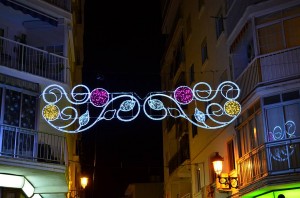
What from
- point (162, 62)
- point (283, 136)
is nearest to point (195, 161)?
point (283, 136)

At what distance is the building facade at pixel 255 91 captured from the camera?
1762 cm

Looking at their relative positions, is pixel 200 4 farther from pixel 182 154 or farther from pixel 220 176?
pixel 220 176

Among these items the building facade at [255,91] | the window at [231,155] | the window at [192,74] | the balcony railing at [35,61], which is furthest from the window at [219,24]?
the balcony railing at [35,61]

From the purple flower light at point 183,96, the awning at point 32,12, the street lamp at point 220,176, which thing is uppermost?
the awning at point 32,12

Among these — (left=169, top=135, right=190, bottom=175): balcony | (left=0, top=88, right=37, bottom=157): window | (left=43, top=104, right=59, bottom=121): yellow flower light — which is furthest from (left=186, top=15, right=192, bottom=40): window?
(left=43, top=104, right=59, bottom=121): yellow flower light

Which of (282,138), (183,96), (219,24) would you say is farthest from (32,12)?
(282,138)

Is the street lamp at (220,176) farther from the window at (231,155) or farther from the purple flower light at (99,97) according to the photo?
the purple flower light at (99,97)

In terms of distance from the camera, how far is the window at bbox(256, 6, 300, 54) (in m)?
18.6

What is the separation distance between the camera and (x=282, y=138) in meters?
17.8

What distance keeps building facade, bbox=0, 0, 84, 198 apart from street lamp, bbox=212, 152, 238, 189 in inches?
239

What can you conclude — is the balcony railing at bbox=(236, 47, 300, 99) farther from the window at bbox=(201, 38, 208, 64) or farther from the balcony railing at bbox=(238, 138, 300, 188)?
the window at bbox=(201, 38, 208, 64)

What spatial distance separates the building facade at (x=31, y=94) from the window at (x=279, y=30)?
8431mm

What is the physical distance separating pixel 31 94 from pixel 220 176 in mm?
8512

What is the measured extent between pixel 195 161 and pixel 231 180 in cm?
832
